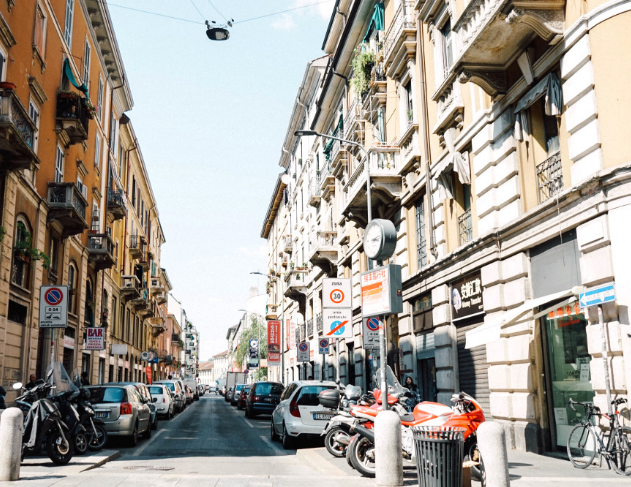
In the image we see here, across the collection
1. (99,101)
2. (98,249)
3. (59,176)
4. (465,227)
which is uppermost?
(99,101)

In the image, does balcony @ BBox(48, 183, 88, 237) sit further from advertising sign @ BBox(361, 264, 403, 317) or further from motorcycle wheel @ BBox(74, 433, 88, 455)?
advertising sign @ BBox(361, 264, 403, 317)

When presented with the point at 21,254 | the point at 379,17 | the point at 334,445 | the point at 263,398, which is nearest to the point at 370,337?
the point at 334,445

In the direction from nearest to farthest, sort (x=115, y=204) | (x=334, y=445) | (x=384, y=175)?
(x=334, y=445) → (x=384, y=175) → (x=115, y=204)

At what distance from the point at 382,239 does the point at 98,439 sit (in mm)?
7486

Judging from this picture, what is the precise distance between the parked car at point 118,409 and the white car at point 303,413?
3.62 meters

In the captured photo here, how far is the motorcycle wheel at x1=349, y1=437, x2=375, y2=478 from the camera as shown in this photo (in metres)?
10.1

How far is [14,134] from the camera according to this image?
17.3m

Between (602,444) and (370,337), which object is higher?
(370,337)

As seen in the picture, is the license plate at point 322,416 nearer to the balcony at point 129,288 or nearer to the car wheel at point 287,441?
the car wheel at point 287,441

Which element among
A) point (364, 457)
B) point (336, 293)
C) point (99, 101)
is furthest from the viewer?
point (99, 101)

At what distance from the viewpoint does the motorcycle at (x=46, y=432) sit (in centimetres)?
1127

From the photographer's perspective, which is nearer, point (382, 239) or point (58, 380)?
point (58, 380)

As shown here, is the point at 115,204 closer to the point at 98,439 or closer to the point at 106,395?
the point at 106,395

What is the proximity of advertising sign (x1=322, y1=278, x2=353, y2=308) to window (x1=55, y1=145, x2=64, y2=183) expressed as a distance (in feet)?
39.9
